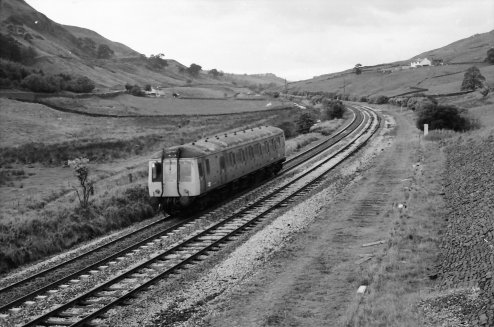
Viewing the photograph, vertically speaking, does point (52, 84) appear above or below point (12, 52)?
below

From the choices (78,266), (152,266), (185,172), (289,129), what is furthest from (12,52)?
(152,266)

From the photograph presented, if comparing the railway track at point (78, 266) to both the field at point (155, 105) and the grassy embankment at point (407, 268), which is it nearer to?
the grassy embankment at point (407, 268)

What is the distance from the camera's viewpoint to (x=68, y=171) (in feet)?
153

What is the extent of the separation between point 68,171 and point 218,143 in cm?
2517

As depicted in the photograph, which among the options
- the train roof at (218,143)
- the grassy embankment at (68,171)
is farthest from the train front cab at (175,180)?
the grassy embankment at (68,171)

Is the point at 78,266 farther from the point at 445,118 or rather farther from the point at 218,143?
the point at 445,118

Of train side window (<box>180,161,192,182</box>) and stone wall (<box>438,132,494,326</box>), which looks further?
→ train side window (<box>180,161,192,182</box>)

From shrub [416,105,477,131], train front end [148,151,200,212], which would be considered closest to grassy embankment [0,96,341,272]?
train front end [148,151,200,212]

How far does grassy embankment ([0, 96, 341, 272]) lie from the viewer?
2006cm

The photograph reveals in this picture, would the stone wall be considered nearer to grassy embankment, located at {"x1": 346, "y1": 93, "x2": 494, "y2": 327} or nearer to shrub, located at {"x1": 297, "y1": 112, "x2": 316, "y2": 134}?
grassy embankment, located at {"x1": 346, "y1": 93, "x2": 494, "y2": 327}

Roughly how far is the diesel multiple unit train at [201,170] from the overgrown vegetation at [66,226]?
1637 mm

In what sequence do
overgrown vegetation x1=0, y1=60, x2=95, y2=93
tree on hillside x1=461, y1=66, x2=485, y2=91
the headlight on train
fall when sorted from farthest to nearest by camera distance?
overgrown vegetation x1=0, y1=60, x2=95, y2=93 → tree on hillside x1=461, y1=66, x2=485, y2=91 → the headlight on train

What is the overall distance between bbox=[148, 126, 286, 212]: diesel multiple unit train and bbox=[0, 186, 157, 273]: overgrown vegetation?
164cm

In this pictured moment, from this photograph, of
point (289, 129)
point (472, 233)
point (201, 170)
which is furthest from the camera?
point (289, 129)
